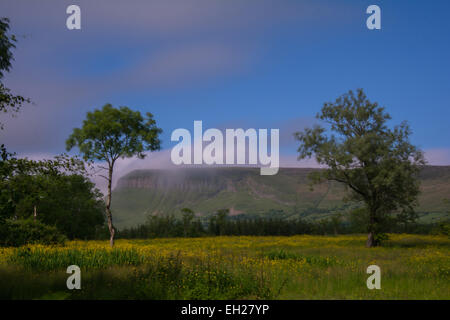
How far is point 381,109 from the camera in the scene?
1419 inches

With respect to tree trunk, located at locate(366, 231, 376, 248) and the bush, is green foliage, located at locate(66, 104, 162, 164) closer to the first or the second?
the bush

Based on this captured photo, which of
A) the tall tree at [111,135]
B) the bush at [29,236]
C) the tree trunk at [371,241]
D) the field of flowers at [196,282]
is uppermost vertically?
the tall tree at [111,135]

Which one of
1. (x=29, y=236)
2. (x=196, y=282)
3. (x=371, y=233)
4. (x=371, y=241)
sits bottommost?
(x=371, y=241)

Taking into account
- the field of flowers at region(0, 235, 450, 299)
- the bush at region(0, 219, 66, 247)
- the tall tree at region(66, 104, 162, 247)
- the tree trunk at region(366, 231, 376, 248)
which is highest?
the tall tree at region(66, 104, 162, 247)

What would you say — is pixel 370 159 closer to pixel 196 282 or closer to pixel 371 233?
pixel 371 233

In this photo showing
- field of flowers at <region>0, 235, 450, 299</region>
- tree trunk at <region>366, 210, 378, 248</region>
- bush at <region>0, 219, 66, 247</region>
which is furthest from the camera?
tree trunk at <region>366, 210, 378, 248</region>

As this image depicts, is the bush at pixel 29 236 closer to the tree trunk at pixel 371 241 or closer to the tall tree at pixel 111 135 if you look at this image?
the tall tree at pixel 111 135

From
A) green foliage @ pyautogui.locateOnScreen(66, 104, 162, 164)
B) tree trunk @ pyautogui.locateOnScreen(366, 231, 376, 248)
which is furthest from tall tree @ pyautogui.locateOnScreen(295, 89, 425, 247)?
green foliage @ pyautogui.locateOnScreen(66, 104, 162, 164)

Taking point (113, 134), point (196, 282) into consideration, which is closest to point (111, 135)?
point (113, 134)

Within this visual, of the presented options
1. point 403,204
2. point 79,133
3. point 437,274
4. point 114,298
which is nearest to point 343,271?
point 437,274

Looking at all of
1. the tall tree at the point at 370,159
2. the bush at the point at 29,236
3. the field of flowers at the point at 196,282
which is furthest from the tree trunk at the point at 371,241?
the bush at the point at 29,236

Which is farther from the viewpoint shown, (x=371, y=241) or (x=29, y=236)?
(x=371, y=241)

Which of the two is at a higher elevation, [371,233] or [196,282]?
[196,282]

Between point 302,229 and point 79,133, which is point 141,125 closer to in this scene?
point 79,133
